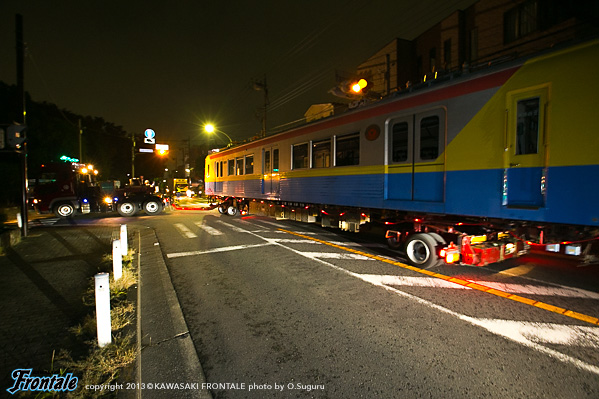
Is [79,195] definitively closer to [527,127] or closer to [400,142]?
[400,142]

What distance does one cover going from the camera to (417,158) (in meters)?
6.56

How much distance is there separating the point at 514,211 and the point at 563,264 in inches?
116

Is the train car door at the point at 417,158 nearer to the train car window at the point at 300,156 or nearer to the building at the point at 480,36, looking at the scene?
the building at the point at 480,36

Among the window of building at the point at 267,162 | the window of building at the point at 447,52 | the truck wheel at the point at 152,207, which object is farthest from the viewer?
the window of building at the point at 447,52

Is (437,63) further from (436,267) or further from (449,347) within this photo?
(449,347)

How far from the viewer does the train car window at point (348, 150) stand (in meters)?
8.15

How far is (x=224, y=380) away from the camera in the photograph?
10.1 ft

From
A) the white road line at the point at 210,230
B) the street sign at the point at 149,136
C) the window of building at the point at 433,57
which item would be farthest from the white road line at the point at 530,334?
the street sign at the point at 149,136

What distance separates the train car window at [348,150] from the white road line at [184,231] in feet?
18.5

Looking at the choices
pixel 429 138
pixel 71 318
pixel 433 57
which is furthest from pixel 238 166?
pixel 433 57

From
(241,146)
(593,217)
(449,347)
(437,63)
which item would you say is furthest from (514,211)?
(437,63)

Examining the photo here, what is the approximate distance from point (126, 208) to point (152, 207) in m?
1.34

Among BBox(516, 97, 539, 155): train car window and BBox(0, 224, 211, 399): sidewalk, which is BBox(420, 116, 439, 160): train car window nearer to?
BBox(516, 97, 539, 155): train car window

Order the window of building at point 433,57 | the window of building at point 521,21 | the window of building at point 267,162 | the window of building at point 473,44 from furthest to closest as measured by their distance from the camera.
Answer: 1. the window of building at point 433,57
2. the window of building at point 473,44
3. the window of building at point 521,21
4. the window of building at point 267,162
